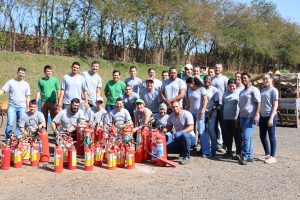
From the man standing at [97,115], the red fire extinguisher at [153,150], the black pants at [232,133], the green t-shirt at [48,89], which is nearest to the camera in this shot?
the red fire extinguisher at [153,150]

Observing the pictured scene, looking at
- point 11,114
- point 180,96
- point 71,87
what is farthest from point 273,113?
point 11,114

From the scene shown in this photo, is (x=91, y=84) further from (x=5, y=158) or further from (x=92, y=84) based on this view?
(x=5, y=158)

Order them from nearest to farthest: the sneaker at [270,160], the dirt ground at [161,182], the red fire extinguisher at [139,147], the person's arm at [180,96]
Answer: the dirt ground at [161,182]
the red fire extinguisher at [139,147]
the sneaker at [270,160]
the person's arm at [180,96]

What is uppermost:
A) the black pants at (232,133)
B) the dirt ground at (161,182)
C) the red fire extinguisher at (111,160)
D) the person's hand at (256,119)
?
the person's hand at (256,119)

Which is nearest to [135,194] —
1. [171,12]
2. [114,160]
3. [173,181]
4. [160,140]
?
[173,181]

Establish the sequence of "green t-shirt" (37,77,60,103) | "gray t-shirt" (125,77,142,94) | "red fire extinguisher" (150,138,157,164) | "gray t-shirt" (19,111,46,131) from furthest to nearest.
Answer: "gray t-shirt" (125,77,142,94), "green t-shirt" (37,77,60,103), "gray t-shirt" (19,111,46,131), "red fire extinguisher" (150,138,157,164)

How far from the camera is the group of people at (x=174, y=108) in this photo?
7.34 m

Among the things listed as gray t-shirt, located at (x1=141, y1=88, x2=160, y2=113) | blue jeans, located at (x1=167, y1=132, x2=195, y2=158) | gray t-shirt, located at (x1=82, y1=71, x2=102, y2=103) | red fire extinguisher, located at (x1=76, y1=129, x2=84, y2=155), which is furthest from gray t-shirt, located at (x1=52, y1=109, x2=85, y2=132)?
blue jeans, located at (x1=167, y1=132, x2=195, y2=158)

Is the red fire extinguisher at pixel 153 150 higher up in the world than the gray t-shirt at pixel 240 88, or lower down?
lower down

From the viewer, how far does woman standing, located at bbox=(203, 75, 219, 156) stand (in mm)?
7949

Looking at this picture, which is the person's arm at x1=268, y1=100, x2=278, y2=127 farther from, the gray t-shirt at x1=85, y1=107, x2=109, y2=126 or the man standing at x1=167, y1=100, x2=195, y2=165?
the gray t-shirt at x1=85, y1=107, x2=109, y2=126

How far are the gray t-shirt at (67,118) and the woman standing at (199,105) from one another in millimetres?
2227

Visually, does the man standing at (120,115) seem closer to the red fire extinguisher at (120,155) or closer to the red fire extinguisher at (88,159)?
the red fire extinguisher at (120,155)

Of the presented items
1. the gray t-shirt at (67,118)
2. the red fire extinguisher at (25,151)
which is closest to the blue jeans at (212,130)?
the gray t-shirt at (67,118)
